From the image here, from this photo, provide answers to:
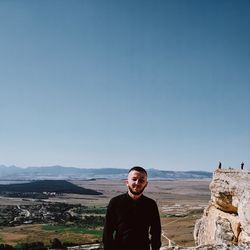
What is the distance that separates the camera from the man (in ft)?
19.4

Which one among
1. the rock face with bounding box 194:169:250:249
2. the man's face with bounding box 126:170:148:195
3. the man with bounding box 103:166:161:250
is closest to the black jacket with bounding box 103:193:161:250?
the man with bounding box 103:166:161:250

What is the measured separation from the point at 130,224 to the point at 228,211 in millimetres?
20839

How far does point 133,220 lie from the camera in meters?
5.92

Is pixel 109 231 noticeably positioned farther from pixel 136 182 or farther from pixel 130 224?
pixel 136 182

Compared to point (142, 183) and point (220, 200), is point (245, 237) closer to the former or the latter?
point (220, 200)

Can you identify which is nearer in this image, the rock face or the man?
the man

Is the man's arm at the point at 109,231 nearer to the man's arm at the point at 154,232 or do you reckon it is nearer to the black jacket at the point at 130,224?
the black jacket at the point at 130,224

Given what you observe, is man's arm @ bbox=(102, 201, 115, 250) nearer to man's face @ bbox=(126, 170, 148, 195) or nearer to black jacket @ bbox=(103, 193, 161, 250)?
black jacket @ bbox=(103, 193, 161, 250)

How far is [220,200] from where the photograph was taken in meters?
25.6

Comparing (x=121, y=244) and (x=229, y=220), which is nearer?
(x=121, y=244)

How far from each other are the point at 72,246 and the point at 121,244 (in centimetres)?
A: 7764

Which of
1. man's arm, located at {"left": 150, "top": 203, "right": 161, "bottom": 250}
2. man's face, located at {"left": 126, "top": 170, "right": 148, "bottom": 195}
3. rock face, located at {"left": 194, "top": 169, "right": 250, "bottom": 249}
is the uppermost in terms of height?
man's face, located at {"left": 126, "top": 170, "right": 148, "bottom": 195}

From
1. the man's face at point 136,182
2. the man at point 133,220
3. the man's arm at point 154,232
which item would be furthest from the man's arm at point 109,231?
the man's arm at point 154,232

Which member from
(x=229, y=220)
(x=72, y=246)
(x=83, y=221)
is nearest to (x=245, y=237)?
(x=229, y=220)
